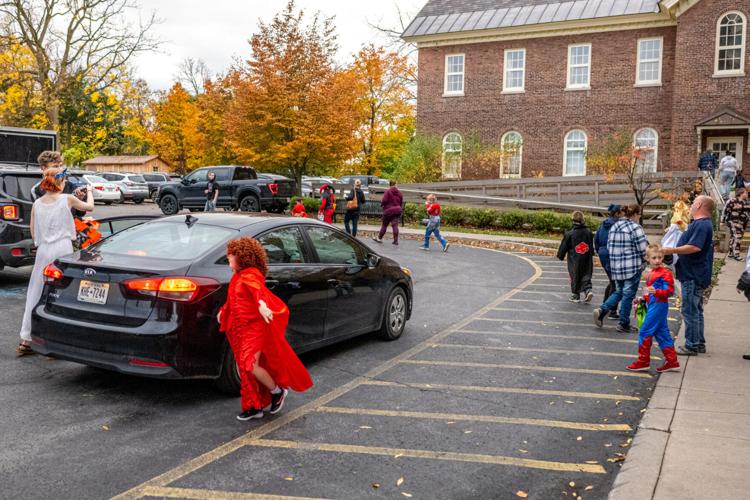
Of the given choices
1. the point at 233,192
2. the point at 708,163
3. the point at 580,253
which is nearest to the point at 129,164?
the point at 233,192

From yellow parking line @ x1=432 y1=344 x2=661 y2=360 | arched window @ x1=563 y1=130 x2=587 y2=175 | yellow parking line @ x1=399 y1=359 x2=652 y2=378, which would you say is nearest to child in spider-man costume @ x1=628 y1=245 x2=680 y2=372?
yellow parking line @ x1=399 y1=359 x2=652 y2=378

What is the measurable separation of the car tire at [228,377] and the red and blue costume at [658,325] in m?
3.89

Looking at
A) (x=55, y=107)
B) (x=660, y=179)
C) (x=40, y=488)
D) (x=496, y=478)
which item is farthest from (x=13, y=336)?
(x=55, y=107)

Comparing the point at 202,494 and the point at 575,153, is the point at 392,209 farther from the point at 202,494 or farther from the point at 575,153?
the point at 575,153

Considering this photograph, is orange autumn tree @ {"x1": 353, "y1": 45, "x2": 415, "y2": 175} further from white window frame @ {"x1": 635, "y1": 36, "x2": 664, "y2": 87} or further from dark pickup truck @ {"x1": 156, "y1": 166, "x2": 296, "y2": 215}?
dark pickup truck @ {"x1": 156, "y1": 166, "x2": 296, "y2": 215}

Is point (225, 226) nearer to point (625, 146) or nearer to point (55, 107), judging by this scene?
point (625, 146)

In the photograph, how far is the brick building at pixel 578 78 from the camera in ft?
92.4

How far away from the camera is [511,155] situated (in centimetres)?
3269

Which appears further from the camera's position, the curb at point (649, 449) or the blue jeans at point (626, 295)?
the blue jeans at point (626, 295)

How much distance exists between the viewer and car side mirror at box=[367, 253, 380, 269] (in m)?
7.70

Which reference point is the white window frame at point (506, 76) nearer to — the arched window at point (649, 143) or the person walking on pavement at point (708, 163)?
the arched window at point (649, 143)

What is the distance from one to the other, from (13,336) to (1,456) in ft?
12.0

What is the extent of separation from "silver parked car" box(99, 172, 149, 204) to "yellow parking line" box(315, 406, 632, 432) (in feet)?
102

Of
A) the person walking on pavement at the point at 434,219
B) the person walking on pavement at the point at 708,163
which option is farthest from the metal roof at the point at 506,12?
the person walking on pavement at the point at 434,219
